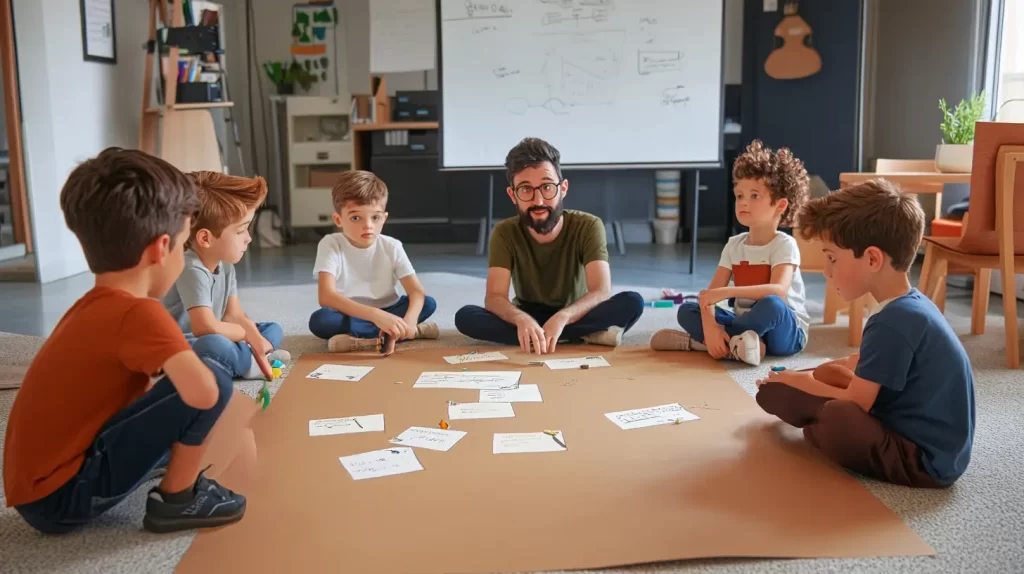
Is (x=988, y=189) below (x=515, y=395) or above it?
above

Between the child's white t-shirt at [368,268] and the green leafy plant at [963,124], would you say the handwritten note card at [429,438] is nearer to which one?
the child's white t-shirt at [368,268]

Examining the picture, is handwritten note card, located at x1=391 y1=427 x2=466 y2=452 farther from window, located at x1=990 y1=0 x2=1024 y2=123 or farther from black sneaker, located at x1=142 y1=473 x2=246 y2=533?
window, located at x1=990 y1=0 x2=1024 y2=123

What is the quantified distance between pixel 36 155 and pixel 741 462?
175 inches

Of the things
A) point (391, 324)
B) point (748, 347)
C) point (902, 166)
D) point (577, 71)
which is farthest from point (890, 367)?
point (577, 71)

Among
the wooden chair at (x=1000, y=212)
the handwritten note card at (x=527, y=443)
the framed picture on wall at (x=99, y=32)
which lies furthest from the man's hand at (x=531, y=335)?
the framed picture on wall at (x=99, y=32)

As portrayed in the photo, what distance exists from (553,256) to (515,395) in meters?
0.79

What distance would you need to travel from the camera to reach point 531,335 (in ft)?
9.07

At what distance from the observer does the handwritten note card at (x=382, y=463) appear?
1826mm

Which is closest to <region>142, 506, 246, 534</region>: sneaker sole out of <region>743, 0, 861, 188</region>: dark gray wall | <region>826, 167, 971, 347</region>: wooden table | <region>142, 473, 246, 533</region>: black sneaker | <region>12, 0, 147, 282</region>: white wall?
<region>142, 473, 246, 533</region>: black sneaker

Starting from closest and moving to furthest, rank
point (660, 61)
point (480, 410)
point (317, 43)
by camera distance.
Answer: point (480, 410)
point (660, 61)
point (317, 43)

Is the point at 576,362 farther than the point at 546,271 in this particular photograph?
No

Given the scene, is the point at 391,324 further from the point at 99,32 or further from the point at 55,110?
the point at 99,32

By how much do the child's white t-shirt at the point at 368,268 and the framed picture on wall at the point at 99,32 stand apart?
3100 mm

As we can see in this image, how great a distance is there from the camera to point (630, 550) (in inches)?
57.9
